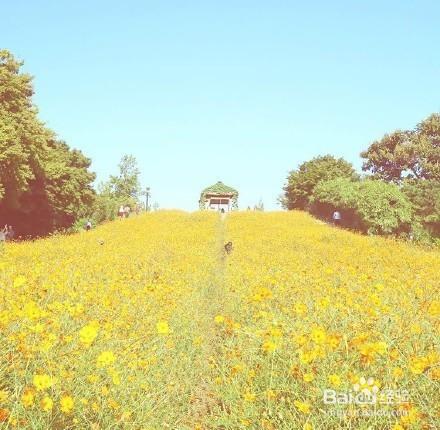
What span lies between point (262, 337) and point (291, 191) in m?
55.6

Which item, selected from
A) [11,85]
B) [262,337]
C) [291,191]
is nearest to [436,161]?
[291,191]

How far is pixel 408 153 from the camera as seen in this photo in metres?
58.0

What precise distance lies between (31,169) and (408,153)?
47.0 meters

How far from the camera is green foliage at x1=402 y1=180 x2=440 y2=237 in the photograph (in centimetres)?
3681

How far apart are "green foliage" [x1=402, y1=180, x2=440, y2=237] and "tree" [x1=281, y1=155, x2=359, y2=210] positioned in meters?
15.4

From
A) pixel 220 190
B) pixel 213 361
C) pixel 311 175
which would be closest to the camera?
pixel 213 361

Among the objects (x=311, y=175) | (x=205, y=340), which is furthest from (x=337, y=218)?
(x=205, y=340)

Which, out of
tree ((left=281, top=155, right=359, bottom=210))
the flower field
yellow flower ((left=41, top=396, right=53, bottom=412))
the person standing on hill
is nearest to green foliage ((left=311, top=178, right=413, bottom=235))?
the person standing on hill

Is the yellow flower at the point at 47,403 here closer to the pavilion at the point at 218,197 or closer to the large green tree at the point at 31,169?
the large green tree at the point at 31,169

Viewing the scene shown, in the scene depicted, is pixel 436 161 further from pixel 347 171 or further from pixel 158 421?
pixel 158 421

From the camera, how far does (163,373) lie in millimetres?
5742

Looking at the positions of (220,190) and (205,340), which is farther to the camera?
(220,190)

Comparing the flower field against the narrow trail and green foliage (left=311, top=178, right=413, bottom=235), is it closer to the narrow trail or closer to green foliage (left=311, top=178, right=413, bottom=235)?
the narrow trail

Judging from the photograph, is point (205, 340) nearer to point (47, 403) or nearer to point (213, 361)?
point (213, 361)
